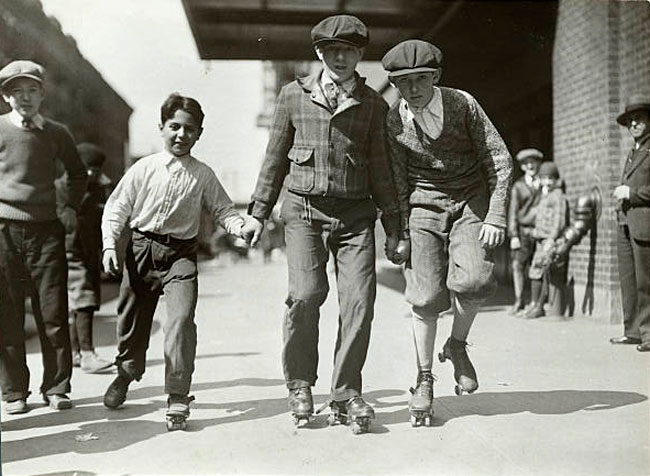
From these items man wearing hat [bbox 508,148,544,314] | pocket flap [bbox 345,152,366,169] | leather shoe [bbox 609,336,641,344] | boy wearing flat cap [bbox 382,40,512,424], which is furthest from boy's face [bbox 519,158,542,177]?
pocket flap [bbox 345,152,366,169]

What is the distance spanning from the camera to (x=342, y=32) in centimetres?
374

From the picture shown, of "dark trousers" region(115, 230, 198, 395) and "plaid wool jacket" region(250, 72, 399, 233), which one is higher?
"plaid wool jacket" region(250, 72, 399, 233)

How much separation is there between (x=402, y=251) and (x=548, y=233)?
4.45 m

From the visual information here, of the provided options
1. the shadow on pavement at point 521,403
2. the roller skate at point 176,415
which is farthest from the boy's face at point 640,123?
the roller skate at point 176,415

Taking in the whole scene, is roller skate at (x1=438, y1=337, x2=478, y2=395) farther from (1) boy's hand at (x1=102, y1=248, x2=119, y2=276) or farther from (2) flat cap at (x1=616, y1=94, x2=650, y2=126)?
(2) flat cap at (x1=616, y1=94, x2=650, y2=126)

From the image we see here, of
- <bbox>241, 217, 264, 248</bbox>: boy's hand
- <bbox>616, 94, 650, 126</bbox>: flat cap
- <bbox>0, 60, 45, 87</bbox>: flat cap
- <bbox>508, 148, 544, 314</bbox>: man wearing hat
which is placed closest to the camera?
<bbox>241, 217, 264, 248</bbox>: boy's hand

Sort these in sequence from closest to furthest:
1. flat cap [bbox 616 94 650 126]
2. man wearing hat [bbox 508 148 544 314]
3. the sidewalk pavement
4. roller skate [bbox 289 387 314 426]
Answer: the sidewalk pavement, roller skate [bbox 289 387 314 426], flat cap [bbox 616 94 650 126], man wearing hat [bbox 508 148 544 314]

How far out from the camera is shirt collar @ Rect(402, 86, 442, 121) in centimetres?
397

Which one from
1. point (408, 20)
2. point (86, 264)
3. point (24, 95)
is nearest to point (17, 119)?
point (24, 95)

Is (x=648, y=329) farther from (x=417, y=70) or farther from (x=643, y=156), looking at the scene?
(x=417, y=70)

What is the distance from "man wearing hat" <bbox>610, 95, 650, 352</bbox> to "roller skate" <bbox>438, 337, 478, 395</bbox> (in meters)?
2.10

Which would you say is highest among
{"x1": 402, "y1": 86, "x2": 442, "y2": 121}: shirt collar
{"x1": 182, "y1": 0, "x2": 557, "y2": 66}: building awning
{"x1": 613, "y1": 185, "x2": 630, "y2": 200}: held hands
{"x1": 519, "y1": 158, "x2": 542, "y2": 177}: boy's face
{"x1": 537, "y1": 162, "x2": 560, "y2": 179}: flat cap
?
{"x1": 182, "y1": 0, "x2": 557, "y2": 66}: building awning

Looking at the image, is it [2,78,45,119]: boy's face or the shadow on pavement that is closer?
the shadow on pavement

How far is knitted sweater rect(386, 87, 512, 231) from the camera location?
13.1ft
